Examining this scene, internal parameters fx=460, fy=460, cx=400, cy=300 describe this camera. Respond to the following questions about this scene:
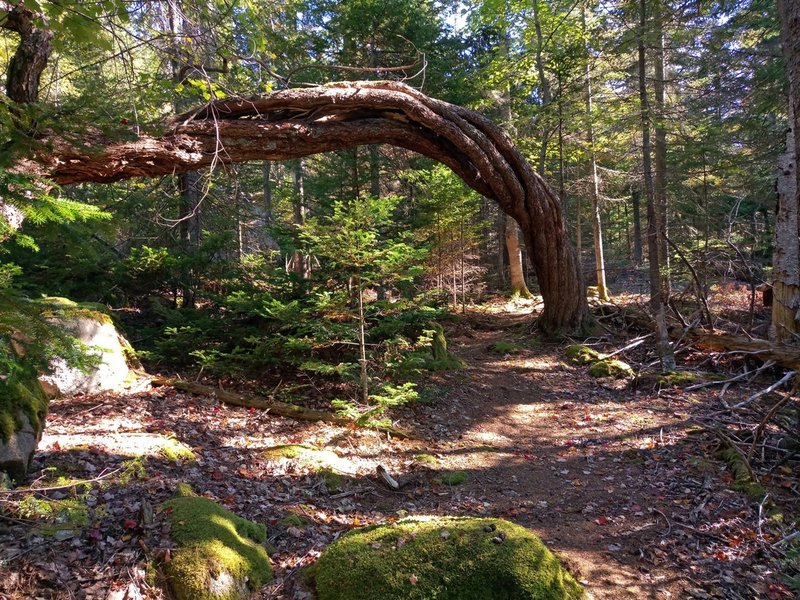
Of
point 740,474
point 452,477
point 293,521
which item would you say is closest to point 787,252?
point 740,474

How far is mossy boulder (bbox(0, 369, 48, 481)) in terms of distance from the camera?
3.29 meters

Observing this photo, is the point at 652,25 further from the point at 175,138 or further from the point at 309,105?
the point at 175,138

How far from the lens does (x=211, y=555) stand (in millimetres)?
2824

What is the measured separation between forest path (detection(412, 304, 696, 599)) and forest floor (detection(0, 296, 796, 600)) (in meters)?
0.02

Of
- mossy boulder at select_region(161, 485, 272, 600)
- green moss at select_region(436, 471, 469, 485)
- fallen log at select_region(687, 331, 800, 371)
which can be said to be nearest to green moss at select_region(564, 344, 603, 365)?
fallen log at select_region(687, 331, 800, 371)

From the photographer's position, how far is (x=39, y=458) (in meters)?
3.83

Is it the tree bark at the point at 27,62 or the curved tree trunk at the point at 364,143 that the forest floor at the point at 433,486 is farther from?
the tree bark at the point at 27,62

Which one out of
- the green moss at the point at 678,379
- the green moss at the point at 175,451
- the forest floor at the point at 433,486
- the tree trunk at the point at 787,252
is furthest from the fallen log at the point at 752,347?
the green moss at the point at 175,451

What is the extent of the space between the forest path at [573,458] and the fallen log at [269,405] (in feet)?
3.78

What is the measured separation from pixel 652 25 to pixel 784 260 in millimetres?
5769

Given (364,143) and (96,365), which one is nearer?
(96,365)

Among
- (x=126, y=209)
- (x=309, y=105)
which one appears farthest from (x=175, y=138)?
(x=126, y=209)

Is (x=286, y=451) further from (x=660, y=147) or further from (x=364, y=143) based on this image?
(x=660, y=147)

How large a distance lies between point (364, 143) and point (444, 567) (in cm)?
608
